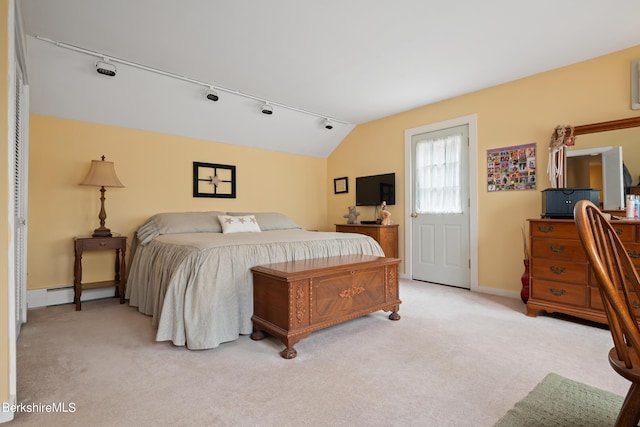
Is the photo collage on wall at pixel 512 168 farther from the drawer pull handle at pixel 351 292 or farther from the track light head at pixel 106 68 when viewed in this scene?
the track light head at pixel 106 68

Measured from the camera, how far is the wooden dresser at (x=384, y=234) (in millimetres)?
4489

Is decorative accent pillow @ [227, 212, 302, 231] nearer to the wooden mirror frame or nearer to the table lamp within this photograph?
the table lamp

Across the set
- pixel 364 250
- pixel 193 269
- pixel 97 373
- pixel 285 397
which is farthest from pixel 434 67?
pixel 97 373

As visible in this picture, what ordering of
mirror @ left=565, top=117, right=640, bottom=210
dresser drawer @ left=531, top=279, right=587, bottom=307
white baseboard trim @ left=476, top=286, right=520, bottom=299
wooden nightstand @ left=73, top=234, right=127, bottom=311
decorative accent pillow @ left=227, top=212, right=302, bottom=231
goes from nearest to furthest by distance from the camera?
dresser drawer @ left=531, top=279, right=587, bottom=307
mirror @ left=565, top=117, right=640, bottom=210
wooden nightstand @ left=73, top=234, right=127, bottom=311
white baseboard trim @ left=476, top=286, right=520, bottom=299
decorative accent pillow @ left=227, top=212, right=302, bottom=231

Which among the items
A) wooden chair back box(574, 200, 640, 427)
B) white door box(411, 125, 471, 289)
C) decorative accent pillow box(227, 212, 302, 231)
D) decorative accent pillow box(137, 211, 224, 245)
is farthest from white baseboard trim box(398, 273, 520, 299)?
decorative accent pillow box(137, 211, 224, 245)

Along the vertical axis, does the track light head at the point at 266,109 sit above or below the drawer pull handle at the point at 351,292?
above

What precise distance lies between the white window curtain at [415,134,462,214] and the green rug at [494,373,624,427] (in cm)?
264

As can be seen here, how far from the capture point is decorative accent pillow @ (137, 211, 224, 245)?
356 cm

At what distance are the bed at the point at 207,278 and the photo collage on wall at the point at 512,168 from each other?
1.68 metres

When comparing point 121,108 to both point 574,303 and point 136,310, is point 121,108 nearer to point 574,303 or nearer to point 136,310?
point 136,310

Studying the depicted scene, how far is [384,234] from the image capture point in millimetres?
4543

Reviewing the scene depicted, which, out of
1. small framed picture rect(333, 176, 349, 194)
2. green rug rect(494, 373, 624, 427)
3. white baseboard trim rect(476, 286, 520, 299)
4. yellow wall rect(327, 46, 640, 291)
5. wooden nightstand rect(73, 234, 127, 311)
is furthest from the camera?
small framed picture rect(333, 176, 349, 194)

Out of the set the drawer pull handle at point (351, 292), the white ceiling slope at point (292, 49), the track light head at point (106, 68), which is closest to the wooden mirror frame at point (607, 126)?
the white ceiling slope at point (292, 49)

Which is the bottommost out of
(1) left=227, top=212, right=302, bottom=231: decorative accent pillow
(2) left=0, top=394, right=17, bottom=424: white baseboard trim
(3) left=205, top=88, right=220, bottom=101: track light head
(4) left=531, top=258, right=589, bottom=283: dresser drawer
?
(2) left=0, top=394, right=17, bottom=424: white baseboard trim
